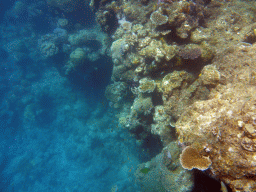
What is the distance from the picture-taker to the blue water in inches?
520

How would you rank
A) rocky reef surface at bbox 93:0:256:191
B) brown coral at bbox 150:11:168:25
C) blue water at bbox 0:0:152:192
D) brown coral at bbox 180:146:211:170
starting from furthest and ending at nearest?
blue water at bbox 0:0:152:192
brown coral at bbox 150:11:168:25
brown coral at bbox 180:146:211:170
rocky reef surface at bbox 93:0:256:191

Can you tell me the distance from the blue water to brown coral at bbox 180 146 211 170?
21.7 feet

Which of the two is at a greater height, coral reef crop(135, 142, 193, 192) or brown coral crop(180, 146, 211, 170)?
brown coral crop(180, 146, 211, 170)

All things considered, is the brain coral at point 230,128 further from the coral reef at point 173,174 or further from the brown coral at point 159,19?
the brown coral at point 159,19

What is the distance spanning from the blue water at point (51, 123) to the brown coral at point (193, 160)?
6.63 meters

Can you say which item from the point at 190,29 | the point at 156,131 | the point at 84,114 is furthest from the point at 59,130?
the point at 190,29

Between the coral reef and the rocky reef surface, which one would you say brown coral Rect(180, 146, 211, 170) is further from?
the coral reef

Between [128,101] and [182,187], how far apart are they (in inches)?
254

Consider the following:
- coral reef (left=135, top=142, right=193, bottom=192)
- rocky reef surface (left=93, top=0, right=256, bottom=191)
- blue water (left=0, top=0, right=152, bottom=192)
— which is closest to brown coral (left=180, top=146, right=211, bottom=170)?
rocky reef surface (left=93, top=0, right=256, bottom=191)

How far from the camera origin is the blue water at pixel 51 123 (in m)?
13.2

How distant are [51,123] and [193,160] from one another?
1825 cm

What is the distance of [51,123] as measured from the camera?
696 inches

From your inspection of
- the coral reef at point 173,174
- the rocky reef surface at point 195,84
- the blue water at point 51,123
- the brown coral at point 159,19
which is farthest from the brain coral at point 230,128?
the blue water at point 51,123

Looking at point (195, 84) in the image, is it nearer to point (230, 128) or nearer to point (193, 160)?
point (230, 128)
